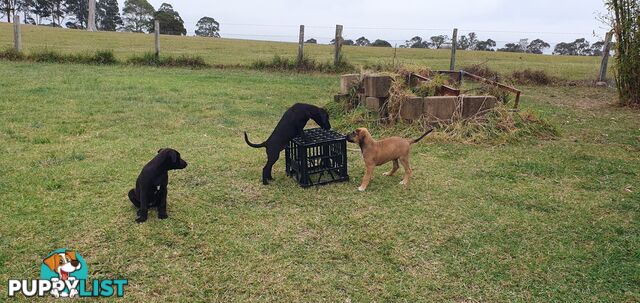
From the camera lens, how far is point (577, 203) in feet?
14.1

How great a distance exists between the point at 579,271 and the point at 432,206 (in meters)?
1.34

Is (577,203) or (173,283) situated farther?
(577,203)

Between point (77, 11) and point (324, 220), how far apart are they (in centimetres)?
7916

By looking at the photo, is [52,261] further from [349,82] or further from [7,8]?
[7,8]

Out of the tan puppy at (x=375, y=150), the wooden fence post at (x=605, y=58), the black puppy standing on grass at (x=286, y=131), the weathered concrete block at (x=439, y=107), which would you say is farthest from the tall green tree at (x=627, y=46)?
the black puppy standing on grass at (x=286, y=131)

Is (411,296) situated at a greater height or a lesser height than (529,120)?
lesser

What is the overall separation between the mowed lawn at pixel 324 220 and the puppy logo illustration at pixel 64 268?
0.07 m

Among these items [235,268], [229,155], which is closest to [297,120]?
[229,155]

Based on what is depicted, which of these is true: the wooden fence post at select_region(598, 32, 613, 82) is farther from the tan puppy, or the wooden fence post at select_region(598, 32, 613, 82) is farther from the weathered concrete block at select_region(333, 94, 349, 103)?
the tan puppy

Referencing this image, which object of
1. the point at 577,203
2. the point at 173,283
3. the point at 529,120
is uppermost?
the point at 529,120

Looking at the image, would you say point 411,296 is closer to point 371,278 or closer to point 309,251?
point 371,278

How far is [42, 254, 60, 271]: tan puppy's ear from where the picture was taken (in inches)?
120

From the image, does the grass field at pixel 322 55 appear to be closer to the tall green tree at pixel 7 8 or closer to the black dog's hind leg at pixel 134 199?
the black dog's hind leg at pixel 134 199

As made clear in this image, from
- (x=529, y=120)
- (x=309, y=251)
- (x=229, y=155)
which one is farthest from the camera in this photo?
(x=529, y=120)
